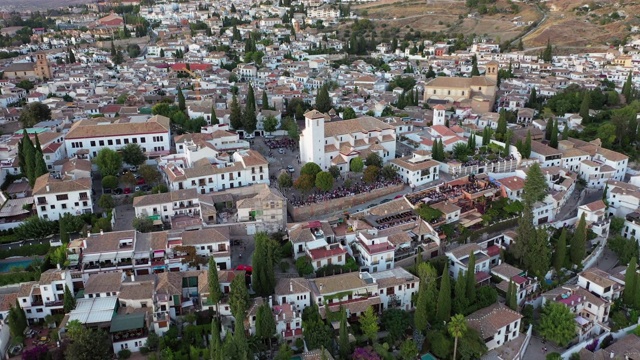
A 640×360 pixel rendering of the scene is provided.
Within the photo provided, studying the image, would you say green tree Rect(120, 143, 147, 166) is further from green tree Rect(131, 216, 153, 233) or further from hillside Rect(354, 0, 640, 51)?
hillside Rect(354, 0, 640, 51)

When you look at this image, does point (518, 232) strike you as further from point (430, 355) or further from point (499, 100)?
point (499, 100)

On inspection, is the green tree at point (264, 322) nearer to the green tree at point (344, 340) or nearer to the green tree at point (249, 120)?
the green tree at point (344, 340)

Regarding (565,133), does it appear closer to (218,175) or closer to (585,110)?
(585,110)

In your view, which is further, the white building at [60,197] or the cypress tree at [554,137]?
the cypress tree at [554,137]

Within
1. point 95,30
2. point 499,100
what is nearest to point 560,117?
point 499,100

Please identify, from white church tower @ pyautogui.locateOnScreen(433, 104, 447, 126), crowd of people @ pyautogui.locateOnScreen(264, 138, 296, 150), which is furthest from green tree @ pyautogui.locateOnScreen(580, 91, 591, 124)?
crowd of people @ pyautogui.locateOnScreen(264, 138, 296, 150)

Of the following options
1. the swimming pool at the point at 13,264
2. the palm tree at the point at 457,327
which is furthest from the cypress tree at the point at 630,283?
the swimming pool at the point at 13,264

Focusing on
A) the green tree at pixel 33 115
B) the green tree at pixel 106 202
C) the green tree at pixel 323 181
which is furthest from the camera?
the green tree at pixel 33 115
